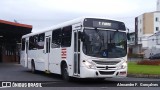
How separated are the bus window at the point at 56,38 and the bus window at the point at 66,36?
0.67 m

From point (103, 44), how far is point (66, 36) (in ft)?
9.02

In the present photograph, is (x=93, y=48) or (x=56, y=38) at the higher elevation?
(x=56, y=38)

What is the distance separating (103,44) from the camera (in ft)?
57.9

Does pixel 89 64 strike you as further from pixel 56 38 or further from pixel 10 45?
pixel 10 45

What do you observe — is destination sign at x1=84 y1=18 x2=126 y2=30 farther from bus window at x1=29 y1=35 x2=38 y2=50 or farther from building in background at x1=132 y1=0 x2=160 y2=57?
building in background at x1=132 y1=0 x2=160 y2=57

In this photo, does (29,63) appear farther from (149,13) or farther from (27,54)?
(149,13)

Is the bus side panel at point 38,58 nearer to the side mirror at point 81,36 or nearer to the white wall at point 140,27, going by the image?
the side mirror at point 81,36

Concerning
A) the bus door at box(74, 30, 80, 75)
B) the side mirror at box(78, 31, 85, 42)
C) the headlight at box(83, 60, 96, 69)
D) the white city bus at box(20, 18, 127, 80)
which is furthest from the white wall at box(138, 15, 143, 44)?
the headlight at box(83, 60, 96, 69)

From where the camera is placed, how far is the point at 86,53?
688 inches

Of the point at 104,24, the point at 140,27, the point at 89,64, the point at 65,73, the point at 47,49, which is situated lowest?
the point at 65,73

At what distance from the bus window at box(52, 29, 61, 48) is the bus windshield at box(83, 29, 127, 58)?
3606 mm

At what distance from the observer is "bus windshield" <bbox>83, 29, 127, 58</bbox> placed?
1752cm

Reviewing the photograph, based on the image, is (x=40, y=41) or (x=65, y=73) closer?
(x=65, y=73)

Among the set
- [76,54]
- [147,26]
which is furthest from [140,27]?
[76,54]
